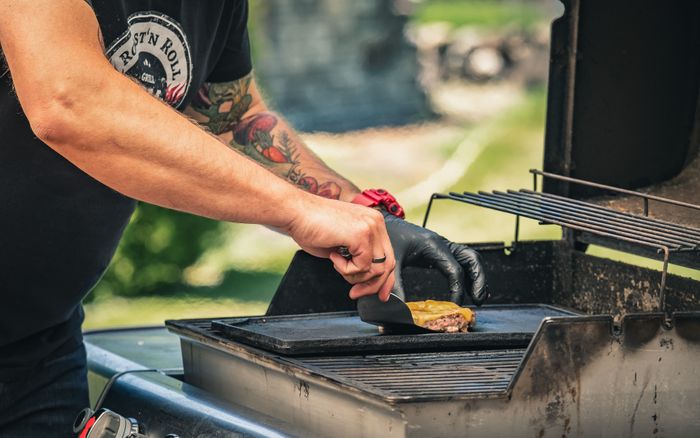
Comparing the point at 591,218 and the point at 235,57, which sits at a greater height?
the point at 235,57

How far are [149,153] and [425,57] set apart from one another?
945cm

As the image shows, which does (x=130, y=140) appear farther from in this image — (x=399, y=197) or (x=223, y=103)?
(x=399, y=197)

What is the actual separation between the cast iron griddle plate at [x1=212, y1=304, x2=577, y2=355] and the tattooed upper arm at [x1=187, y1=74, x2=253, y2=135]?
2.12 ft

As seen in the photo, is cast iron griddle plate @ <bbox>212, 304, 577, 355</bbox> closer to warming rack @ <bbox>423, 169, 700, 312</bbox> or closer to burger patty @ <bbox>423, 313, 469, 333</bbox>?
A: burger patty @ <bbox>423, 313, 469, 333</bbox>

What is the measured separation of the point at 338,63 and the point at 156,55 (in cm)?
773

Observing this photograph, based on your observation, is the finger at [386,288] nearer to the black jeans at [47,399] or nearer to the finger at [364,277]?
the finger at [364,277]

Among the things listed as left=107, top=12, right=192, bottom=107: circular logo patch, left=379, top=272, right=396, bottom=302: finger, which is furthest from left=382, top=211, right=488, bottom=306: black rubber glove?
left=107, top=12, right=192, bottom=107: circular logo patch

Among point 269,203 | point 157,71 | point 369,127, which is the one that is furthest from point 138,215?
point 269,203

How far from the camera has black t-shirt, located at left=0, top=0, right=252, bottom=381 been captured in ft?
7.55

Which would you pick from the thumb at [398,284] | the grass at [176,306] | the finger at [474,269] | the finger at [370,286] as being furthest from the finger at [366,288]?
the grass at [176,306]

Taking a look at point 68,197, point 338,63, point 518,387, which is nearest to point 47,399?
point 68,197

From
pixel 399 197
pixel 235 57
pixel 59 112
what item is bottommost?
pixel 59 112

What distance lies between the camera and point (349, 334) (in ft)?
7.64

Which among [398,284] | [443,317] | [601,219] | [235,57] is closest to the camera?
[443,317]
